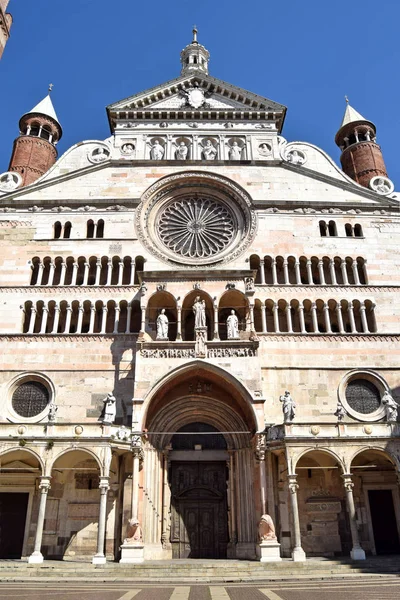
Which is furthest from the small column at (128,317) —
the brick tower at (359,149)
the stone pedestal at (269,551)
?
the brick tower at (359,149)

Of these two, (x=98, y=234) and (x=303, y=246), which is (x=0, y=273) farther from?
(x=303, y=246)

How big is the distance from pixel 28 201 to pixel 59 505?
A: 48.3ft

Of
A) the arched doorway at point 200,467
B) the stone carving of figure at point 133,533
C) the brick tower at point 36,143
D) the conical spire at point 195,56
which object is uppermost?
the conical spire at point 195,56

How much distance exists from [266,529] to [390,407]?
6.81m

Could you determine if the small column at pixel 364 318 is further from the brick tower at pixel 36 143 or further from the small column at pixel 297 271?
the brick tower at pixel 36 143

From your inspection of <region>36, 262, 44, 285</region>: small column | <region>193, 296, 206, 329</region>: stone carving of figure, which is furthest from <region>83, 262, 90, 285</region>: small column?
<region>193, 296, 206, 329</region>: stone carving of figure

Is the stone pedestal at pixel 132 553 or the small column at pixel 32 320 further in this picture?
the small column at pixel 32 320

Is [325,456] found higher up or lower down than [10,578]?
higher up

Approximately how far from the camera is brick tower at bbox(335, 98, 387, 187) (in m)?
29.5

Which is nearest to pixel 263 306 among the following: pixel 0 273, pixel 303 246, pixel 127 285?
pixel 303 246

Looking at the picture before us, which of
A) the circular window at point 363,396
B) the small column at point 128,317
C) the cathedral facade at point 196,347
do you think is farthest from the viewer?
the small column at point 128,317

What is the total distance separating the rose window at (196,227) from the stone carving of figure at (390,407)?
10.4 m

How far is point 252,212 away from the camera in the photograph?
25.8 metres

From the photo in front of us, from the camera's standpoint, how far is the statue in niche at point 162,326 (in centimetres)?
2134
